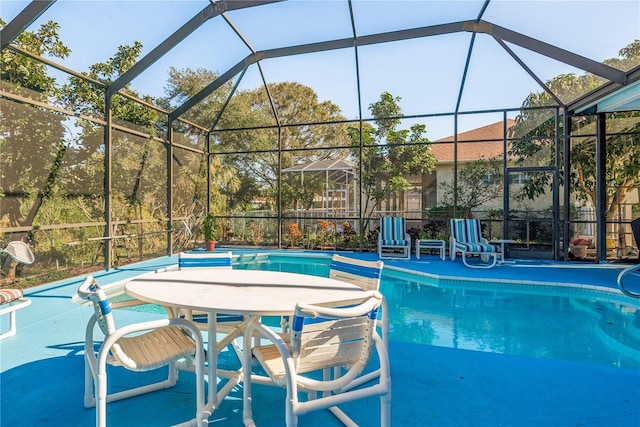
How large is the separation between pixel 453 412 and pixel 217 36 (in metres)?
7.09

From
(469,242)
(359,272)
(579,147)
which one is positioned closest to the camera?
(359,272)

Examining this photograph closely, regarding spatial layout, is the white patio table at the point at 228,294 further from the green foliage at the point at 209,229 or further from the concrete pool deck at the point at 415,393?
the green foliage at the point at 209,229

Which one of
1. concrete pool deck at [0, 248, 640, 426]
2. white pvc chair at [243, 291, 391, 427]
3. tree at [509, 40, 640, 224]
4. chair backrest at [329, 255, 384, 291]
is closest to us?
white pvc chair at [243, 291, 391, 427]

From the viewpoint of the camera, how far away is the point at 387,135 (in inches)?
352

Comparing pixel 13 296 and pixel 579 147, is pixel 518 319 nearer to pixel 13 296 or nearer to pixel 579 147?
pixel 13 296

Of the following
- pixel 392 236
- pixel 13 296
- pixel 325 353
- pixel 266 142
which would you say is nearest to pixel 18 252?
pixel 13 296

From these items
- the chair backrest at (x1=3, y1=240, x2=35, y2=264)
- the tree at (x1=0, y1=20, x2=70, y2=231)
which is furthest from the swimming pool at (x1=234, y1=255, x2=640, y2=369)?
the tree at (x1=0, y1=20, x2=70, y2=231)

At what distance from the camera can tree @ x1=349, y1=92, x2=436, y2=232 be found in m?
8.75

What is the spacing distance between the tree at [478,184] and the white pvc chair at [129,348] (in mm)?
7529

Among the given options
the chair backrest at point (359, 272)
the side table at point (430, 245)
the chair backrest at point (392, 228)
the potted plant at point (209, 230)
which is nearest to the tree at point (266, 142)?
the potted plant at point (209, 230)

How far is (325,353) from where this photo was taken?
1676 millimetres

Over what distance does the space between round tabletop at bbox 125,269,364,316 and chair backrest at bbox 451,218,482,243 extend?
19.2ft

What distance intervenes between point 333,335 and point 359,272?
100 centimetres

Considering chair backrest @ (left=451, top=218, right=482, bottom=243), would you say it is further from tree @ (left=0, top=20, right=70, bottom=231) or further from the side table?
tree @ (left=0, top=20, right=70, bottom=231)
